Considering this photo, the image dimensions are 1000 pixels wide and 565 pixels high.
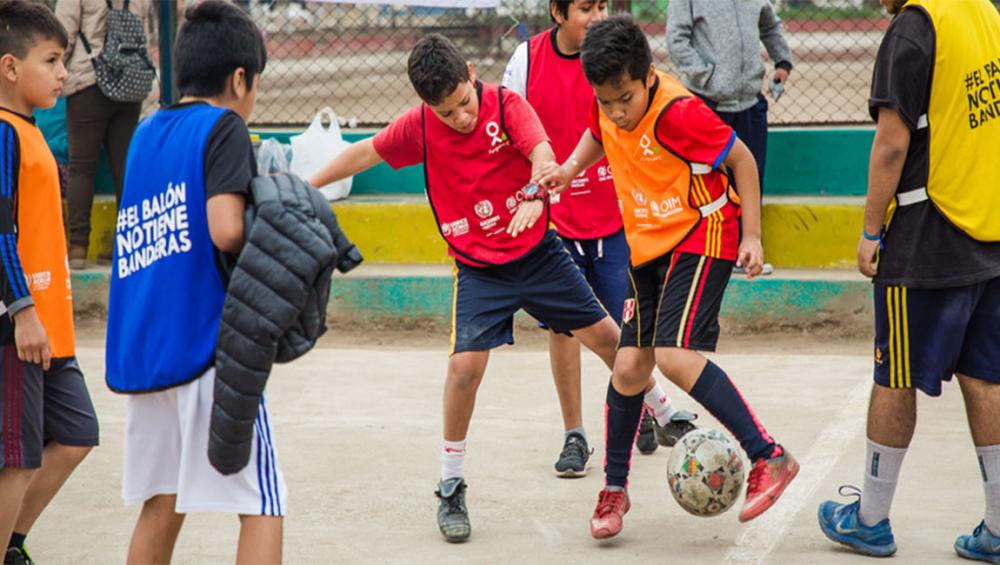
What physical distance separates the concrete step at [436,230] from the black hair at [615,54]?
14.5 ft

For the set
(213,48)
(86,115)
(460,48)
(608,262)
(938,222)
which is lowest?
(460,48)

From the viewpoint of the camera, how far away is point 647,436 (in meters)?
5.75

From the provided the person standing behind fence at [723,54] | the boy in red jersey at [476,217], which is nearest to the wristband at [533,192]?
the boy in red jersey at [476,217]

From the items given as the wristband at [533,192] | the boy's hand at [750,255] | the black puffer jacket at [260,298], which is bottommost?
the boy's hand at [750,255]

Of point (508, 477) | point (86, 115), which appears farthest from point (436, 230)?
point (508, 477)

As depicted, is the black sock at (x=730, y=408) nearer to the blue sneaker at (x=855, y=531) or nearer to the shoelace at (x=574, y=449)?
the blue sneaker at (x=855, y=531)

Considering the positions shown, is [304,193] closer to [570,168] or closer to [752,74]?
Answer: [570,168]

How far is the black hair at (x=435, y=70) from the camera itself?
180 inches

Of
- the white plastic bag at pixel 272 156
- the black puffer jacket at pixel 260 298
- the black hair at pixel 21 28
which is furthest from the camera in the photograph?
the white plastic bag at pixel 272 156

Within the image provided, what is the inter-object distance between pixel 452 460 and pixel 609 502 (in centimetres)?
61

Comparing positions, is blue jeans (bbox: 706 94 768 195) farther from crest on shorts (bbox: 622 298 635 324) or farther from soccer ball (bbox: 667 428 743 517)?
soccer ball (bbox: 667 428 743 517)

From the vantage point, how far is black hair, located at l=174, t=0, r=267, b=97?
330cm

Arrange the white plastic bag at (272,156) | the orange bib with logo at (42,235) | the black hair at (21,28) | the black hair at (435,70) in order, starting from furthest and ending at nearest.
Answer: the white plastic bag at (272,156) → the black hair at (435,70) → the black hair at (21,28) → the orange bib with logo at (42,235)

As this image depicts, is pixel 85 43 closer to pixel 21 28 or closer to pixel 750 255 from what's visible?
pixel 21 28
